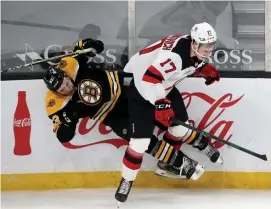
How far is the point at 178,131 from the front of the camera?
12.6 feet

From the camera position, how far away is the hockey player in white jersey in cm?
345

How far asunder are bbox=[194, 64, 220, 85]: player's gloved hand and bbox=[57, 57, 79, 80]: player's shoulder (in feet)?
2.53

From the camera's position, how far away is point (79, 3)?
4488 millimetres

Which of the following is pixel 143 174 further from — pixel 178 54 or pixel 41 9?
pixel 41 9

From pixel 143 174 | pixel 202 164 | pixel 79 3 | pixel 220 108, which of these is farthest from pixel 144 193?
pixel 79 3

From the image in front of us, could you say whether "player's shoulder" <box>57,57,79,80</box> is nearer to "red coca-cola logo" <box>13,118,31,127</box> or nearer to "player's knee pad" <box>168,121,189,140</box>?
"red coca-cola logo" <box>13,118,31,127</box>

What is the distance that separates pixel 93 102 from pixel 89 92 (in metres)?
0.07

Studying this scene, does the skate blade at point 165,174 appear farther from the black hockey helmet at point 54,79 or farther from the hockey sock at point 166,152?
the black hockey helmet at point 54,79

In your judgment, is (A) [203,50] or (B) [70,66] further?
(B) [70,66]

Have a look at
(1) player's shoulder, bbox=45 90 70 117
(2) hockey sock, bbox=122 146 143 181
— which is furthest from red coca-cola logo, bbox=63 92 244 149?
(1) player's shoulder, bbox=45 90 70 117

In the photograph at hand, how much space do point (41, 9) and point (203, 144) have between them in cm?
162

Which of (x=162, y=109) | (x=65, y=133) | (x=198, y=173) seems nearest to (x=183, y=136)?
(x=198, y=173)

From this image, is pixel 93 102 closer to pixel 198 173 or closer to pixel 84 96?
pixel 84 96

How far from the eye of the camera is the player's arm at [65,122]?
3.65 metres
